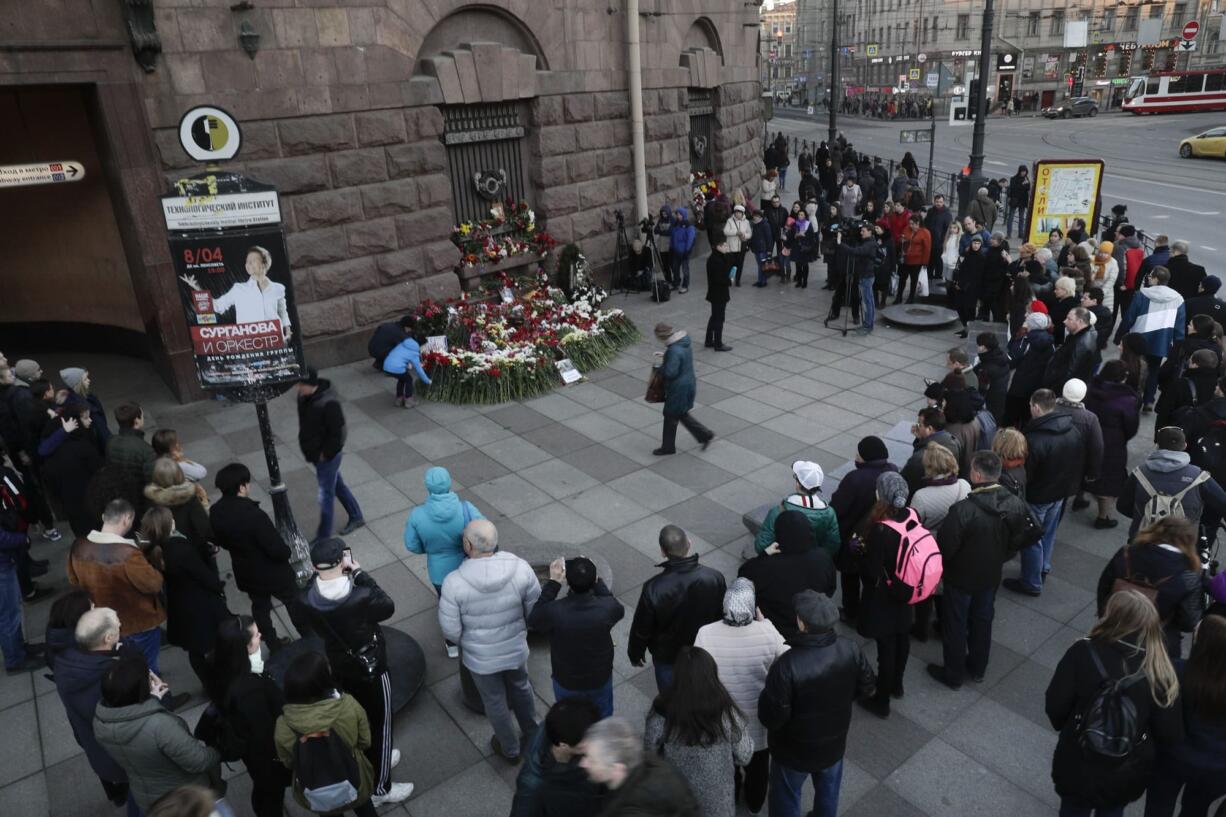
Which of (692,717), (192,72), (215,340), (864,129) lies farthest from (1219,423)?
(864,129)

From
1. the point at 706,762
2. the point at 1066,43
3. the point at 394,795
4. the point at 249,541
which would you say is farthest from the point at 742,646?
the point at 1066,43

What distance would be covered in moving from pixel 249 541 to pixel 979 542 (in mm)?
5028

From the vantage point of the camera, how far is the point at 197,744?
415cm

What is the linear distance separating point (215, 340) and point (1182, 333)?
424 inches

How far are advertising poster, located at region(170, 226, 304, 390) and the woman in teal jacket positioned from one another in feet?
6.88

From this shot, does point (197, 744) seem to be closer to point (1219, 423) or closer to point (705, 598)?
point (705, 598)

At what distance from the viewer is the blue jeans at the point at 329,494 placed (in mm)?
7898

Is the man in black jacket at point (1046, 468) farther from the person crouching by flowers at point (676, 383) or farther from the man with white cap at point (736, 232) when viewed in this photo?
the man with white cap at point (736, 232)

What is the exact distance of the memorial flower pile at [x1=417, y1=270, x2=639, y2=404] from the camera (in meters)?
11.7

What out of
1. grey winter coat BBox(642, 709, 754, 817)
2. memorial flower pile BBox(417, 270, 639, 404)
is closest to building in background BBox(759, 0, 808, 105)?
memorial flower pile BBox(417, 270, 639, 404)

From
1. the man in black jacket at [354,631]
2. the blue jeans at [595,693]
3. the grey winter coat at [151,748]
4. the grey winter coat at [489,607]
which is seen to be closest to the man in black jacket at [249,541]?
the man in black jacket at [354,631]

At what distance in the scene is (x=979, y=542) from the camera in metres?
5.61

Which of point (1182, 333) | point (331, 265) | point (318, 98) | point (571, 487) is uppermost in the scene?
point (318, 98)

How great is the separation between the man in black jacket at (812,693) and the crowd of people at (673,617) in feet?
0.05
